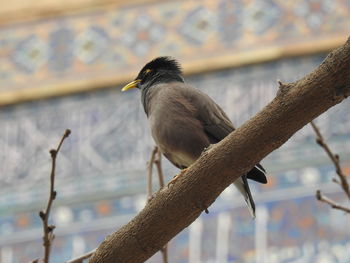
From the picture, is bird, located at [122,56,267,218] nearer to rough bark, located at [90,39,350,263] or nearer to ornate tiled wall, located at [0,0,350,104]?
rough bark, located at [90,39,350,263]

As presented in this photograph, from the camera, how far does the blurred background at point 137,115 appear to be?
126 inches

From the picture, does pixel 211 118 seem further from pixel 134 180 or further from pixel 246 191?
pixel 134 180

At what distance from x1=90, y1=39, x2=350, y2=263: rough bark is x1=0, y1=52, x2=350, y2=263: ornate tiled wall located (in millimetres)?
1877

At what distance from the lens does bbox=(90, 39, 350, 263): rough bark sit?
45.9 inches

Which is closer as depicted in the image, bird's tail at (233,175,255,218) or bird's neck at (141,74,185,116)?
bird's tail at (233,175,255,218)

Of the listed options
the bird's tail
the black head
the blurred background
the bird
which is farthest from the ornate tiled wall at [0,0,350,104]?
the bird's tail

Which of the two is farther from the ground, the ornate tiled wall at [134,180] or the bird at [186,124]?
the ornate tiled wall at [134,180]

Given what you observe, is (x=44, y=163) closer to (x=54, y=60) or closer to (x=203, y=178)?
(x=54, y=60)

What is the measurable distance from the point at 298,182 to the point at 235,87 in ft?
1.52

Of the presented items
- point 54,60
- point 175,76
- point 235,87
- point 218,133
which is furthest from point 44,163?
point 218,133

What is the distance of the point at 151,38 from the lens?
3.74 metres

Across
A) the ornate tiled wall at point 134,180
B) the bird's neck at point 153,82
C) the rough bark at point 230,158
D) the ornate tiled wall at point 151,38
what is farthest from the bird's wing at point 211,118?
the ornate tiled wall at point 151,38

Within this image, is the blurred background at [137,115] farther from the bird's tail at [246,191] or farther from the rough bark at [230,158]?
Result: the rough bark at [230,158]

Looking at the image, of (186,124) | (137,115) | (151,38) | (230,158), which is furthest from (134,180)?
(230,158)
